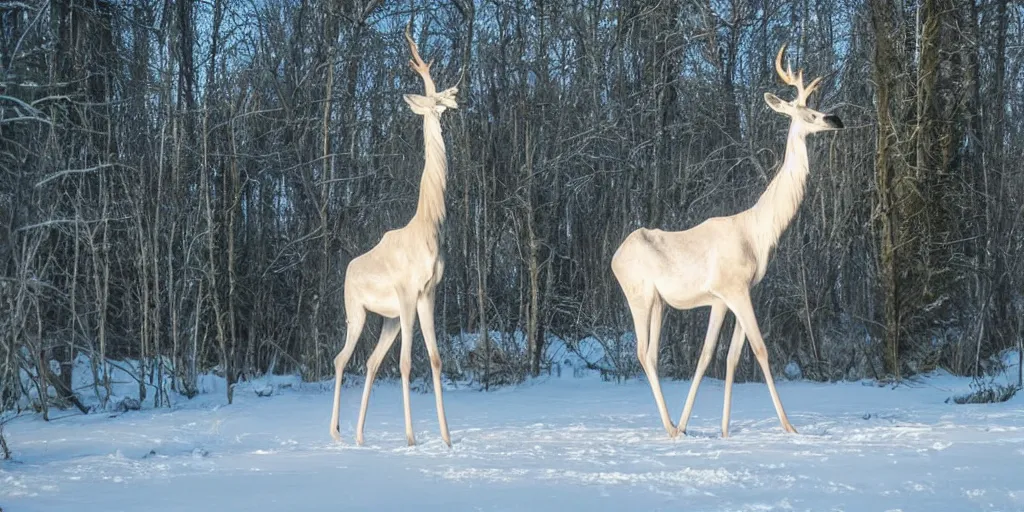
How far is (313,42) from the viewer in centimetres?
1463

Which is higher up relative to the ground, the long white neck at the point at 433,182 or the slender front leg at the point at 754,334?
the long white neck at the point at 433,182

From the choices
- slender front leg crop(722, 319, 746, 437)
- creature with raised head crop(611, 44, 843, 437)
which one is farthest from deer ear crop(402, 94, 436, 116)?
slender front leg crop(722, 319, 746, 437)

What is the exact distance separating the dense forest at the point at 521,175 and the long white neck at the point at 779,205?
4323mm

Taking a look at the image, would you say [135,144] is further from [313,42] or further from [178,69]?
[313,42]

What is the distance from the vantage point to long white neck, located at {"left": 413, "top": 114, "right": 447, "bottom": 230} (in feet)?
26.2

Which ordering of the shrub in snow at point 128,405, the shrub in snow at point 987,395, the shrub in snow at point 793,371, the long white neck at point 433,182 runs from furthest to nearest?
the shrub in snow at point 793,371 < the shrub in snow at point 128,405 < the shrub in snow at point 987,395 < the long white neck at point 433,182

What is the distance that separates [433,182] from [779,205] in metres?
2.83

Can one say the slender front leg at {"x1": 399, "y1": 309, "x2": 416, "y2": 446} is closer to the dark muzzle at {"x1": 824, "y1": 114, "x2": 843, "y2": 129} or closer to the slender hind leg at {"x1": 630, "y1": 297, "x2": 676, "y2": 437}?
the slender hind leg at {"x1": 630, "y1": 297, "x2": 676, "y2": 437}

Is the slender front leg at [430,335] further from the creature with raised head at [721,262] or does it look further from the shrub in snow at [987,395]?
the shrub in snow at [987,395]

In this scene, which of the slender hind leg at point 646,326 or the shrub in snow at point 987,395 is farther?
the shrub in snow at point 987,395

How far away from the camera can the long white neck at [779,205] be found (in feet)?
26.6

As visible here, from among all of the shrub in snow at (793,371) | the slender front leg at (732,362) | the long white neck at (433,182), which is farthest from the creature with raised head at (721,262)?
the shrub in snow at (793,371)

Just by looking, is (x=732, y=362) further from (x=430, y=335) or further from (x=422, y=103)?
(x=422, y=103)

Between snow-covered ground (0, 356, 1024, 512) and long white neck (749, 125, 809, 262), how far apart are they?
5.08 ft
